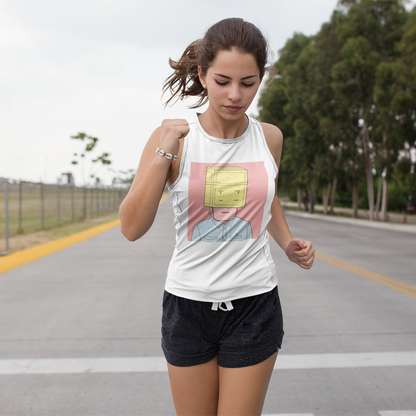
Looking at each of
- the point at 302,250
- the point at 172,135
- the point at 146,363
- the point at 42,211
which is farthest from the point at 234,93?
the point at 42,211

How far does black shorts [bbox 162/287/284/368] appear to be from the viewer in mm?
1929

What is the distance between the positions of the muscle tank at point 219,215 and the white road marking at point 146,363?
103 inches

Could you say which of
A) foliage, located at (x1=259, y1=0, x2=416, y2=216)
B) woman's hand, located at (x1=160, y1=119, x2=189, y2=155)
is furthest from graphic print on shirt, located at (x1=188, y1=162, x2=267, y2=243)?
foliage, located at (x1=259, y1=0, x2=416, y2=216)

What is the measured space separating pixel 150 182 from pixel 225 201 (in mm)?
307

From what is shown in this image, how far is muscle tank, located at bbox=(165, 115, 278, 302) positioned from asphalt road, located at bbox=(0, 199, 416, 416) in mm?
1976

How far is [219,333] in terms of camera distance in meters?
1.95

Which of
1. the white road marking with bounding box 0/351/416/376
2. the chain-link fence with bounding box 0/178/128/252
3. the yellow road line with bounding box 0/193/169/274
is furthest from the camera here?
the chain-link fence with bounding box 0/178/128/252

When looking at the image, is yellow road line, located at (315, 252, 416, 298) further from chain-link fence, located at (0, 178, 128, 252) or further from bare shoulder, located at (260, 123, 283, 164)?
chain-link fence, located at (0, 178, 128, 252)

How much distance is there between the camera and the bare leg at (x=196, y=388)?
1.94 metres

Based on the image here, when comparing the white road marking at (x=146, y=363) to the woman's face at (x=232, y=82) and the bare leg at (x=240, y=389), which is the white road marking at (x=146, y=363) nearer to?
the bare leg at (x=240, y=389)

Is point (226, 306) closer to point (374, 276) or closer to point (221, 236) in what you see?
point (221, 236)

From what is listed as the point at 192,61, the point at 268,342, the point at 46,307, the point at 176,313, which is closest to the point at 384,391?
the point at 268,342

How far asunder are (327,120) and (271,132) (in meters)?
29.3

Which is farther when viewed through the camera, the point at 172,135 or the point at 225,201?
the point at 225,201
